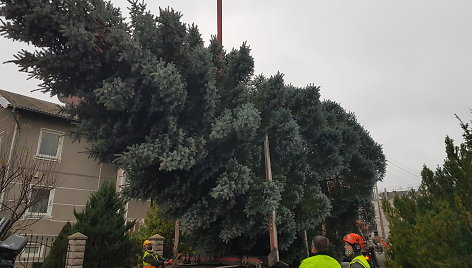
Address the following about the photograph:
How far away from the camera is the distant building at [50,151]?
54.6 feet

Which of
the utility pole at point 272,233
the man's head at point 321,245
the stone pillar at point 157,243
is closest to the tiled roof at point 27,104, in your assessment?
the stone pillar at point 157,243

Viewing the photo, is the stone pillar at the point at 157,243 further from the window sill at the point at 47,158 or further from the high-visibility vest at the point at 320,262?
the high-visibility vest at the point at 320,262

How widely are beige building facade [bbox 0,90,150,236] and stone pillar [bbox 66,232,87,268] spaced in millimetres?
6517

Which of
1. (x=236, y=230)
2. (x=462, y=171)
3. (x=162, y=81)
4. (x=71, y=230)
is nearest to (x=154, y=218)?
(x=71, y=230)

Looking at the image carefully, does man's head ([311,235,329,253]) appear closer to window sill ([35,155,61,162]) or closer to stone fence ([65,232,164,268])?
stone fence ([65,232,164,268])

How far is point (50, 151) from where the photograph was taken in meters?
18.1

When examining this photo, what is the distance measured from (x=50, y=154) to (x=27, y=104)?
2922 mm

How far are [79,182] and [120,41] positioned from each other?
45.4 ft

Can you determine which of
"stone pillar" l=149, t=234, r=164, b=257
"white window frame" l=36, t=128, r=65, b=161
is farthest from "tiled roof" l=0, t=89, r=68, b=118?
"stone pillar" l=149, t=234, r=164, b=257

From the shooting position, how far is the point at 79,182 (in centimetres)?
1916

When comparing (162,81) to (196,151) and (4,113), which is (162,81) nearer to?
(196,151)

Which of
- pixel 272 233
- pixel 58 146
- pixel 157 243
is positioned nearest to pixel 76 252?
pixel 157 243

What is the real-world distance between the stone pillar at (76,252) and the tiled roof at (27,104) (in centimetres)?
795

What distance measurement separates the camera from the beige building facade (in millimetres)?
16594
